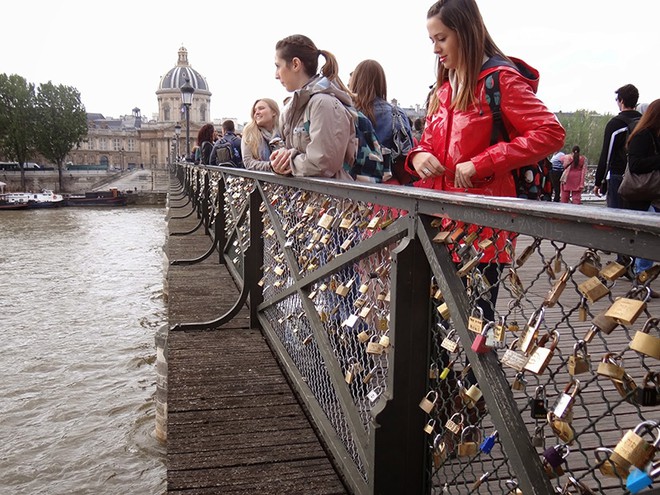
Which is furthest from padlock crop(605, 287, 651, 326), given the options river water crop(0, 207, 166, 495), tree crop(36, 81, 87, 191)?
tree crop(36, 81, 87, 191)

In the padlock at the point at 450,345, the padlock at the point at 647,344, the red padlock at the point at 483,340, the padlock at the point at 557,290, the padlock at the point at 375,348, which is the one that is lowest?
the padlock at the point at 375,348

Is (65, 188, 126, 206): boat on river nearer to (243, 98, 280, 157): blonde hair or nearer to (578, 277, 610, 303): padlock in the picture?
(243, 98, 280, 157): blonde hair

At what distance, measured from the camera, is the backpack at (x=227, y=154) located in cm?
913

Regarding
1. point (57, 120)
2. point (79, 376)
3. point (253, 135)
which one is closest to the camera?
point (253, 135)

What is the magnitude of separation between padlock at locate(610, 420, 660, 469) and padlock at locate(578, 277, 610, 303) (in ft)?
0.77

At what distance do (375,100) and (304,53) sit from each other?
695 mm

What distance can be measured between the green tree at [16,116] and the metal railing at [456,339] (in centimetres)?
7253

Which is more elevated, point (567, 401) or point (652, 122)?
point (652, 122)

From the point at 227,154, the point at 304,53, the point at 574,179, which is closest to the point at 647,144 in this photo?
the point at 304,53

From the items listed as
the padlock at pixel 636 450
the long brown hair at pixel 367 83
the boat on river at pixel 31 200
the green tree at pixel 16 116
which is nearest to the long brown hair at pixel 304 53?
the long brown hair at pixel 367 83

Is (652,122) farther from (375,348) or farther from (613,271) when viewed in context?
(613,271)

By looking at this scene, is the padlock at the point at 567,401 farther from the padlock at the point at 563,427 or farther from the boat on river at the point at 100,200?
the boat on river at the point at 100,200

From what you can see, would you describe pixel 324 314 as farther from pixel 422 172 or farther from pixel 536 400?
pixel 536 400

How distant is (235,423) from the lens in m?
3.10
